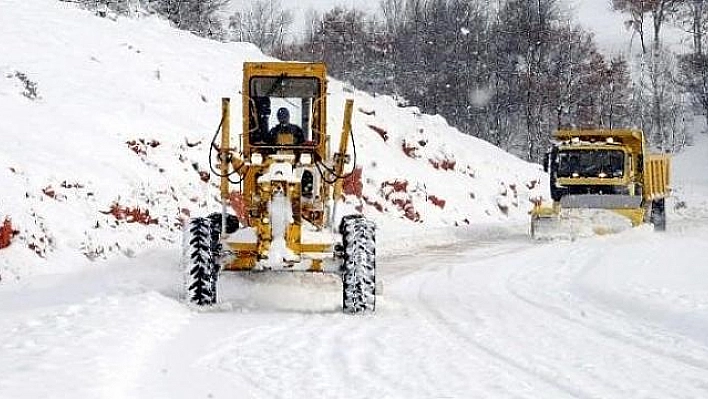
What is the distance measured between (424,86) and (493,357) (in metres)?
47.7

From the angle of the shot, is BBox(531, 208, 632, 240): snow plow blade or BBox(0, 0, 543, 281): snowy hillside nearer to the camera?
BBox(0, 0, 543, 281): snowy hillside

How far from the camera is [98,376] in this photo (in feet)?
21.2

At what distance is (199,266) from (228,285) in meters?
1.95

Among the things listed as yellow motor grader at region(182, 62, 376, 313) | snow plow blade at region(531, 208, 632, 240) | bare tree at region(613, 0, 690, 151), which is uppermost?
bare tree at region(613, 0, 690, 151)

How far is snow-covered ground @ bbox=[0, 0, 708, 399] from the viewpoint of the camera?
22.9 feet

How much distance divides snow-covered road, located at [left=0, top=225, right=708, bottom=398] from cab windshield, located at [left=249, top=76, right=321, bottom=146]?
2.05 meters

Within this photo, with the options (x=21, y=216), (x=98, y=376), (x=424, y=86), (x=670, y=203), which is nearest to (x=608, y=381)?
(x=98, y=376)

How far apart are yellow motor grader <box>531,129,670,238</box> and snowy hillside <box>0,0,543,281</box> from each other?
12.4ft

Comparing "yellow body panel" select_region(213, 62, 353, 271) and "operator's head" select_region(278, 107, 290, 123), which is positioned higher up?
"operator's head" select_region(278, 107, 290, 123)

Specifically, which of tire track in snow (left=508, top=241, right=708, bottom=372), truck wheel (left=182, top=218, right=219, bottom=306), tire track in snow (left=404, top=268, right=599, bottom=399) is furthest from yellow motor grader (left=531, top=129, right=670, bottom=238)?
truck wheel (left=182, top=218, right=219, bottom=306)

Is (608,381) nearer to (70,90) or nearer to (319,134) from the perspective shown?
(319,134)

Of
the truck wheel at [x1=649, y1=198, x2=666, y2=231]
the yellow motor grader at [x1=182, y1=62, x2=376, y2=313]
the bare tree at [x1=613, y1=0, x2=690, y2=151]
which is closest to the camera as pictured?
the yellow motor grader at [x1=182, y1=62, x2=376, y2=313]

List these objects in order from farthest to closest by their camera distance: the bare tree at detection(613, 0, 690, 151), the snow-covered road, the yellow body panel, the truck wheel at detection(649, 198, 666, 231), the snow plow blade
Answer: the bare tree at detection(613, 0, 690, 151)
the truck wheel at detection(649, 198, 666, 231)
the snow plow blade
the yellow body panel
the snow-covered road

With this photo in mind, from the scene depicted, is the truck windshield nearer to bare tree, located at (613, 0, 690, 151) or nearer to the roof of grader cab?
the roof of grader cab
